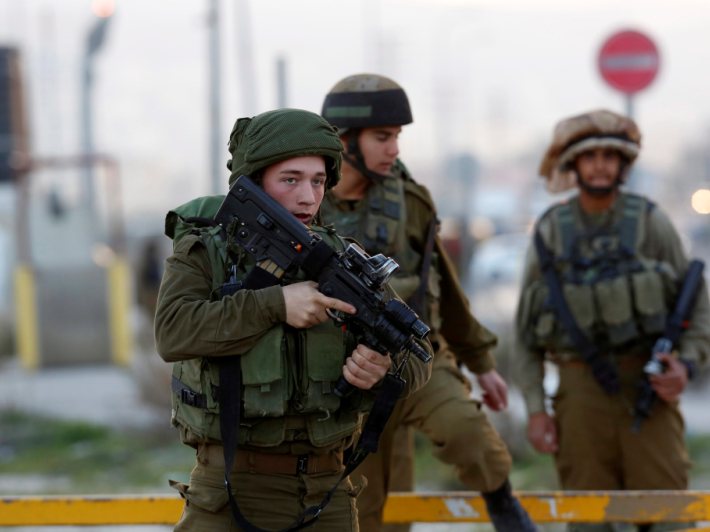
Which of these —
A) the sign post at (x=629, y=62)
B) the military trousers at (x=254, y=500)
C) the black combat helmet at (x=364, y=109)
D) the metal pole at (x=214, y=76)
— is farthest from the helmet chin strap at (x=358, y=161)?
the metal pole at (x=214, y=76)

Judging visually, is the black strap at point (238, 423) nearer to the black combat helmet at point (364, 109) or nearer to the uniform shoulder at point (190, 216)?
the uniform shoulder at point (190, 216)

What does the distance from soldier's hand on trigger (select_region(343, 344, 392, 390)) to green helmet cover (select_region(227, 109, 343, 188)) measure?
1.82 feet

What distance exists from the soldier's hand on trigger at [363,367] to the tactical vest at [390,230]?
4.25ft

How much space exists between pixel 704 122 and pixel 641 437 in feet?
424

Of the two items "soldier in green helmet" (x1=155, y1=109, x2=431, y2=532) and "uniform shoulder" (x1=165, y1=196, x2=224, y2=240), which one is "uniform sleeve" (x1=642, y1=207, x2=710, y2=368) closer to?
"soldier in green helmet" (x1=155, y1=109, x2=431, y2=532)

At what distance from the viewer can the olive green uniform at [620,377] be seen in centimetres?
577

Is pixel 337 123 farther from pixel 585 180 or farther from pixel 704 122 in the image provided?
pixel 704 122

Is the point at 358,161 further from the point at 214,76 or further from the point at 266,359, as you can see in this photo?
the point at 214,76

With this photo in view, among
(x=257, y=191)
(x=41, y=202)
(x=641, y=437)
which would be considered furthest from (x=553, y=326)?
(x=41, y=202)

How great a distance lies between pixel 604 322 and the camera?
5.80 meters

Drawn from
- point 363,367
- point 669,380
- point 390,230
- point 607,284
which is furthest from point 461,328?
point 363,367

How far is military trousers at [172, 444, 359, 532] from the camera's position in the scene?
3885mm

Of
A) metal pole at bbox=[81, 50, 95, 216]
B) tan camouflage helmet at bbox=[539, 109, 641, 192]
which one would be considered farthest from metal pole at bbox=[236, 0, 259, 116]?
tan camouflage helmet at bbox=[539, 109, 641, 192]

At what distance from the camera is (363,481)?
4.20 meters
